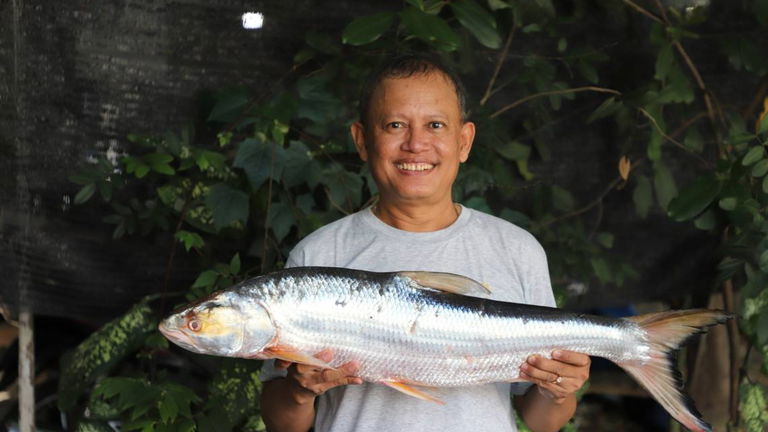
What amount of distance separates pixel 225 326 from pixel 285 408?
0.34m

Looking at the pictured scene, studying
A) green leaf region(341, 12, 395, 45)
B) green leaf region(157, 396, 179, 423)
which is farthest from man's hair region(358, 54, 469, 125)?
green leaf region(157, 396, 179, 423)

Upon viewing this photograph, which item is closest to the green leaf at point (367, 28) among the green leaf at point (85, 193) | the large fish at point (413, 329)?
the green leaf at point (85, 193)

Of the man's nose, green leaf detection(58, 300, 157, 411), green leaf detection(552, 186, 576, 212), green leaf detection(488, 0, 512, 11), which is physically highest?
green leaf detection(488, 0, 512, 11)

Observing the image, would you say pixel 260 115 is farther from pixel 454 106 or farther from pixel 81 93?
pixel 454 106

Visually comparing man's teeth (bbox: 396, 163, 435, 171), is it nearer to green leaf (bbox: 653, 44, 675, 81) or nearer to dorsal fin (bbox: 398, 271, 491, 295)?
dorsal fin (bbox: 398, 271, 491, 295)

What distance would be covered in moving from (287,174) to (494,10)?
3.25 ft

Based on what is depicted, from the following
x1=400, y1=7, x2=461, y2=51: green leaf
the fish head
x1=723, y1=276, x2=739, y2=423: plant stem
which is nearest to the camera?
the fish head

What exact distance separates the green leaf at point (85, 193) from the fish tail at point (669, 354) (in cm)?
187

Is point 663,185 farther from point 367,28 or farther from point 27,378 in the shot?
point 27,378

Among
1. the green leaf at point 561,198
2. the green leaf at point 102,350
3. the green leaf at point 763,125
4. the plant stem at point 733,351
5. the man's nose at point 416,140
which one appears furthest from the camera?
the plant stem at point 733,351

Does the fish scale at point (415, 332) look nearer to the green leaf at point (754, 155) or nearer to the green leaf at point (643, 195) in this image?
the green leaf at point (754, 155)

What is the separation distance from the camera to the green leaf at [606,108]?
12.1 feet

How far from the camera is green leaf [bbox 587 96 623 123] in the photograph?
368cm

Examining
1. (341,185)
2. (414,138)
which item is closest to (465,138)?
(414,138)
